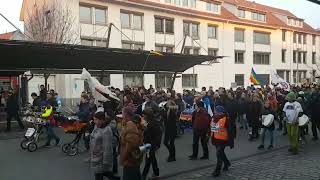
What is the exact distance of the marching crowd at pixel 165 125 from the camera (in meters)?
7.64

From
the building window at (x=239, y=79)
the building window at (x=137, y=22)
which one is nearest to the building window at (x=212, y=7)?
the building window at (x=239, y=79)

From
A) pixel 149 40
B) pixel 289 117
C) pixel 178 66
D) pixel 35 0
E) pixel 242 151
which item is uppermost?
pixel 35 0

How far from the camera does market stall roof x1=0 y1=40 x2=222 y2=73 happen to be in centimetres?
1759

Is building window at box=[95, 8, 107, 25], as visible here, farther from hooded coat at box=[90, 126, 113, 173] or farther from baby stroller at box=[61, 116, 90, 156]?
hooded coat at box=[90, 126, 113, 173]

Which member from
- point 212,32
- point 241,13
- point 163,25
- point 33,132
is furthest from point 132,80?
point 33,132

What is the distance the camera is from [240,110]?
17734mm

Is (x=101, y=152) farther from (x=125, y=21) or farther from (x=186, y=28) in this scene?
(x=186, y=28)

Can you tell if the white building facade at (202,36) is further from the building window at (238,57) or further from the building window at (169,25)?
the building window at (169,25)

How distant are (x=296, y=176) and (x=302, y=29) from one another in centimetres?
5946

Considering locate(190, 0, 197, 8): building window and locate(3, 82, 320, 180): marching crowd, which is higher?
locate(190, 0, 197, 8): building window

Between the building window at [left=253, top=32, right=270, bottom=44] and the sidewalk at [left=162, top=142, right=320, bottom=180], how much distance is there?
43.2 meters

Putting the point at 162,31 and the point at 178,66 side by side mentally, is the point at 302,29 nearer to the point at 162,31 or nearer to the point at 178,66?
the point at 162,31

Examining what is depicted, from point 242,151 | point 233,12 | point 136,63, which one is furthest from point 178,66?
point 233,12

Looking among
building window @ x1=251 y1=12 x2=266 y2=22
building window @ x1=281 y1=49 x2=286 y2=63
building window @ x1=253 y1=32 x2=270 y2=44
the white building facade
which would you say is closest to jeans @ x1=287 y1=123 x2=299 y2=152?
the white building facade
